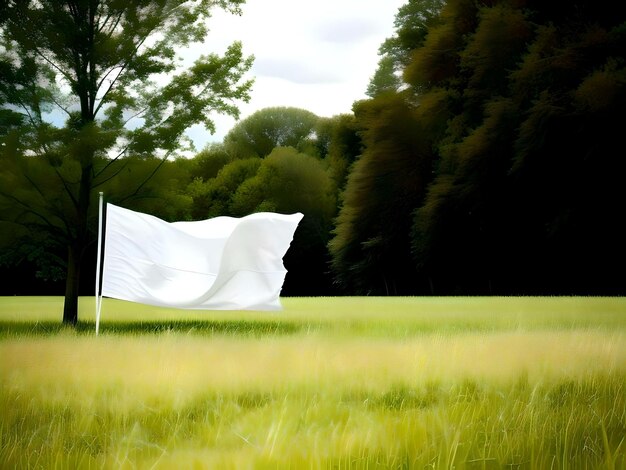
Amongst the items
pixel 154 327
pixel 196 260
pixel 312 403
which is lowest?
pixel 154 327

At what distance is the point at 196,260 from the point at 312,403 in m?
6.83

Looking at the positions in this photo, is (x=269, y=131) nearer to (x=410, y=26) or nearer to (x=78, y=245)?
(x=410, y=26)

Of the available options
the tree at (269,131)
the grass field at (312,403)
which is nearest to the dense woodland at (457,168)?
the grass field at (312,403)

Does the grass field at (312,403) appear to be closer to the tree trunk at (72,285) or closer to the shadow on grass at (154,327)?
the shadow on grass at (154,327)

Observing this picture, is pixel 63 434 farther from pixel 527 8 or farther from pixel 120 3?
pixel 527 8

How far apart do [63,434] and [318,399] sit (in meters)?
1.82

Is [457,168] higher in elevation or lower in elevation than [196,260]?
higher

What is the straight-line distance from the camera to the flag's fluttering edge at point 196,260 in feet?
34.5

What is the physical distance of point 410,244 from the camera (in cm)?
2956

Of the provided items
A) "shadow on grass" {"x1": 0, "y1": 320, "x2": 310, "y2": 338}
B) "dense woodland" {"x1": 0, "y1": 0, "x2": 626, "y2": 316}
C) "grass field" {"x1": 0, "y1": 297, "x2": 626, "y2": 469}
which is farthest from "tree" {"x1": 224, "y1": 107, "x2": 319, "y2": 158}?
"grass field" {"x1": 0, "y1": 297, "x2": 626, "y2": 469}

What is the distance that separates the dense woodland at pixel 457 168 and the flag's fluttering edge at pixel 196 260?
2.28m

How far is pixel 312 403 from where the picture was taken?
190 inches

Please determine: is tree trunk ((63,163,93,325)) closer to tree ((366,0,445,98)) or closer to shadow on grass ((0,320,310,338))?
shadow on grass ((0,320,310,338))

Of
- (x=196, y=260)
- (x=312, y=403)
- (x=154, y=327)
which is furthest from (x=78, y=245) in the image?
(x=312, y=403)
